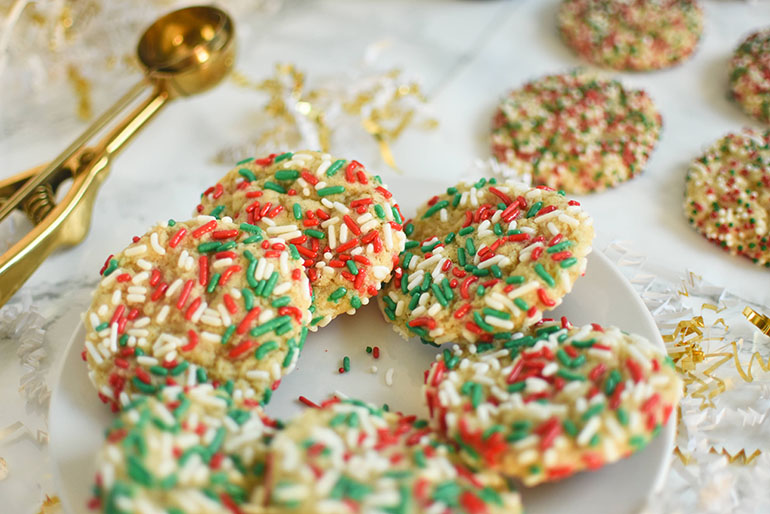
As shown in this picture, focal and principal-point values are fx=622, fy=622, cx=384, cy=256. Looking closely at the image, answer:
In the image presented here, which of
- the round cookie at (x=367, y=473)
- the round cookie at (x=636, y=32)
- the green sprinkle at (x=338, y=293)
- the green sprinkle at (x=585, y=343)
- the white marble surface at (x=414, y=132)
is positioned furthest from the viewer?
the round cookie at (x=636, y=32)

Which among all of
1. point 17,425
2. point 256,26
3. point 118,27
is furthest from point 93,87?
point 17,425

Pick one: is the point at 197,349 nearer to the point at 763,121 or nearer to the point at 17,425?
the point at 17,425

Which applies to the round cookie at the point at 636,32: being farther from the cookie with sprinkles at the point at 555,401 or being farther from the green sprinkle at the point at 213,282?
the green sprinkle at the point at 213,282

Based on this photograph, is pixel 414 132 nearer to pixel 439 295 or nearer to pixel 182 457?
pixel 439 295

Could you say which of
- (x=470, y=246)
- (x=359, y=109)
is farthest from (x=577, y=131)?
(x=470, y=246)

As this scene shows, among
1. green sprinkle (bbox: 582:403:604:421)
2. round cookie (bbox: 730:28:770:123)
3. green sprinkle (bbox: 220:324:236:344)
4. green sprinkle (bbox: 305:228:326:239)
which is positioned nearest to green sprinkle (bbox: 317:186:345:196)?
green sprinkle (bbox: 305:228:326:239)

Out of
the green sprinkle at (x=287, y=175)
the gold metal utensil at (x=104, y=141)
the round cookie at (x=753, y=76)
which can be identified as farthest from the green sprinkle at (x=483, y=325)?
the round cookie at (x=753, y=76)

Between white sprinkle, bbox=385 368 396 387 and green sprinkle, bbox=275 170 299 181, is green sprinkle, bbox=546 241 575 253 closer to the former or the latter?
white sprinkle, bbox=385 368 396 387
